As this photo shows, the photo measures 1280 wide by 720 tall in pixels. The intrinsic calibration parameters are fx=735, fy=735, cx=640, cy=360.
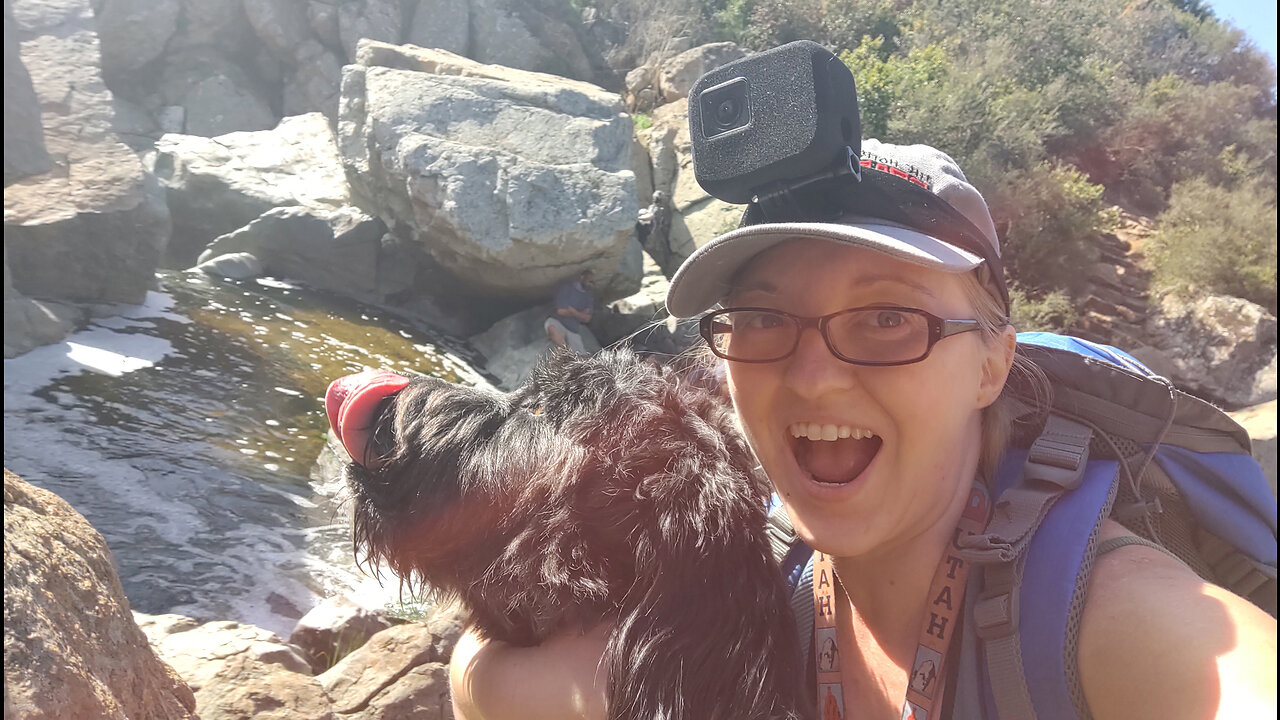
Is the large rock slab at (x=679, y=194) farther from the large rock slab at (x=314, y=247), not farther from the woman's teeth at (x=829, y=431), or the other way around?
the woman's teeth at (x=829, y=431)

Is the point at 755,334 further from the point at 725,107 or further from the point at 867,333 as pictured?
the point at 725,107

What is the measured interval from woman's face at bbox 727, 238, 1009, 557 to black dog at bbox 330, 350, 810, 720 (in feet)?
0.41

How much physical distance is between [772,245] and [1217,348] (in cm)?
837

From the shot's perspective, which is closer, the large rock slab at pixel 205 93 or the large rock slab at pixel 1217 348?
the large rock slab at pixel 1217 348

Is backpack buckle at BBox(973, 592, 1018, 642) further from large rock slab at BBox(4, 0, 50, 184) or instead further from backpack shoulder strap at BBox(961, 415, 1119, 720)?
large rock slab at BBox(4, 0, 50, 184)

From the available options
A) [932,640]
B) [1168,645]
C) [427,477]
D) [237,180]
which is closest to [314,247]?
[237,180]

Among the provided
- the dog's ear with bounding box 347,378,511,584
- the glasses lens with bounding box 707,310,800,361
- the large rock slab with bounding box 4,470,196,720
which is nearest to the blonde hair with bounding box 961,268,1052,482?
the glasses lens with bounding box 707,310,800,361

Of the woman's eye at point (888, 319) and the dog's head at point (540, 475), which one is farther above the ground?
the woman's eye at point (888, 319)

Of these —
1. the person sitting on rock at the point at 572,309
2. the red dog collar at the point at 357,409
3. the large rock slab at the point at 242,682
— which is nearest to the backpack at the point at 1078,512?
the red dog collar at the point at 357,409

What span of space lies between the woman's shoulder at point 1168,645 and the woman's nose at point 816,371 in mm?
336

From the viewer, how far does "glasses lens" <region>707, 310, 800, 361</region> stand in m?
0.96

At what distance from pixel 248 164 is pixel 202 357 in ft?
17.3

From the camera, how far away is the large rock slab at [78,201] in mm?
6355

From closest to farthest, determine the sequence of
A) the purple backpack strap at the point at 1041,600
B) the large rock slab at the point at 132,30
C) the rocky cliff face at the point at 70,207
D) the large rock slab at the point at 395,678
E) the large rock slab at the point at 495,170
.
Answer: the purple backpack strap at the point at 1041,600, the large rock slab at the point at 395,678, the rocky cliff face at the point at 70,207, the large rock slab at the point at 495,170, the large rock slab at the point at 132,30
